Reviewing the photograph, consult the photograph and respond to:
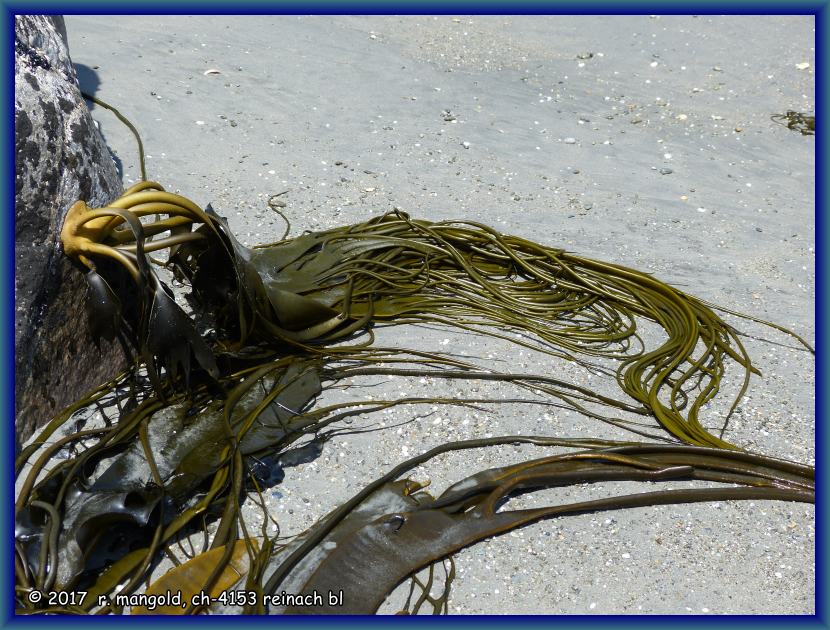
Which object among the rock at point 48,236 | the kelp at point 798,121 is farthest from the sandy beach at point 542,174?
the rock at point 48,236

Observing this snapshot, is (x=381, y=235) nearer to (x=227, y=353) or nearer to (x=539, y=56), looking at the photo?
(x=227, y=353)

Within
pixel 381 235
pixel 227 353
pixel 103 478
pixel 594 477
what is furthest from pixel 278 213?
pixel 594 477

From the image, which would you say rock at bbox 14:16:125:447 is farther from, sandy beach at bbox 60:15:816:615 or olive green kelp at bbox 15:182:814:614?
sandy beach at bbox 60:15:816:615

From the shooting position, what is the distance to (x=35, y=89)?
2.42 meters

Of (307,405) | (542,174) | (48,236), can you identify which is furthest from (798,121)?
(48,236)

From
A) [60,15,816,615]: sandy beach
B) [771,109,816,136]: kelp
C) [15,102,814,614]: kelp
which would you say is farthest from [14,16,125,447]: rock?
[771,109,816,136]: kelp

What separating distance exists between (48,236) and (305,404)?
3.05ft

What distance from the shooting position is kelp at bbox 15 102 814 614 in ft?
6.57

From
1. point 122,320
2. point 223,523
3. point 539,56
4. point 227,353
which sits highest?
point 539,56

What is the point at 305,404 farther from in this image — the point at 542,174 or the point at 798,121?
the point at 798,121

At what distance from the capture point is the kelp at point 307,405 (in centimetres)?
200

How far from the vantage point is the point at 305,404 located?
101 inches

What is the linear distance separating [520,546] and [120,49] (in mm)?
4248

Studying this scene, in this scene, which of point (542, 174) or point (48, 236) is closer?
point (48, 236)
